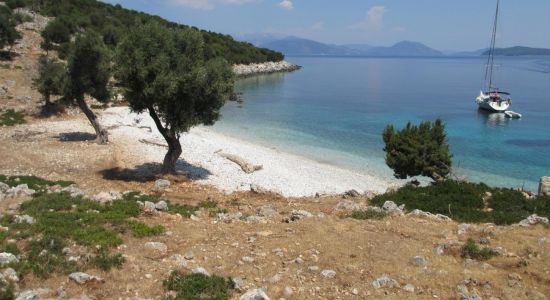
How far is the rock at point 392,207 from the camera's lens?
1966 cm

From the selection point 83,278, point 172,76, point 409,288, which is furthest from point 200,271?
point 172,76

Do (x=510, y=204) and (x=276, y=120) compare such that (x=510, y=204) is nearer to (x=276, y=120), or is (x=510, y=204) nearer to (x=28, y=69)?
(x=276, y=120)

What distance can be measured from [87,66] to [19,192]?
628 inches

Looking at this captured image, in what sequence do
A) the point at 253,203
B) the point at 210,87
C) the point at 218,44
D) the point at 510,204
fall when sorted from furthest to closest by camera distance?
the point at 218,44 < the point at 210,87 < the point at 253,203 < the point at 510,204

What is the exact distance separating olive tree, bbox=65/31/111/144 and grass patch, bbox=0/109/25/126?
7458 millimetres

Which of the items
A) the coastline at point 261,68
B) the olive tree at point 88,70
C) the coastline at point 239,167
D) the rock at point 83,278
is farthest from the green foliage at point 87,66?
the coastline at point 261,68

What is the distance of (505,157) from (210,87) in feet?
116

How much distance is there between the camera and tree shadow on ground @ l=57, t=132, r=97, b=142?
34.4 meters

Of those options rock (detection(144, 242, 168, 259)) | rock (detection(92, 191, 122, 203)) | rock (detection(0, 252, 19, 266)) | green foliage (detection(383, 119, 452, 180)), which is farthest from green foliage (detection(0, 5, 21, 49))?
rock (detection(144, 242, 168, 259))

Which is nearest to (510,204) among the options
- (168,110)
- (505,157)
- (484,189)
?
(484,189)

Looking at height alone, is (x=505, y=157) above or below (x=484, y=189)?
below

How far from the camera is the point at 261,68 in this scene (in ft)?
485

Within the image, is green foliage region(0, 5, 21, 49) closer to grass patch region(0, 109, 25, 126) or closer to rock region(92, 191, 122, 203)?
grass patch region(0, 109, 25, 126)

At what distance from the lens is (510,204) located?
68.4ft
